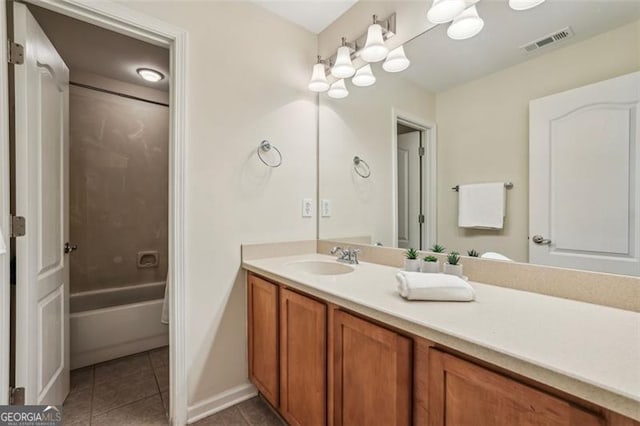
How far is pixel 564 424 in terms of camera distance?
552mm

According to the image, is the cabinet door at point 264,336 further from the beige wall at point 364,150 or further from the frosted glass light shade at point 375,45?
the frosted glass light shade at point 375,45

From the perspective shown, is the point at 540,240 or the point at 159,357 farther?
the point at 159,357

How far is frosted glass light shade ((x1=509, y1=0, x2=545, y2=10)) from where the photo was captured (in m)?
1.05

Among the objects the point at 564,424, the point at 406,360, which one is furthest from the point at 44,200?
the point at 564,424

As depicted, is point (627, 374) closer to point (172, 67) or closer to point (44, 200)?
point (172, 67)

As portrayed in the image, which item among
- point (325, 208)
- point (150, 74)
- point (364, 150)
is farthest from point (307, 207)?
point (150, 74)

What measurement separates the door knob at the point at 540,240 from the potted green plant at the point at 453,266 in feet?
0.92

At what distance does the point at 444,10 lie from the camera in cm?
124

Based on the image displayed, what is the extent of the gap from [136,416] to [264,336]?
841mm

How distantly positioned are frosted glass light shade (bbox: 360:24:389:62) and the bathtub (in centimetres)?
250

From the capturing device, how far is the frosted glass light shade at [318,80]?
6.14 feet

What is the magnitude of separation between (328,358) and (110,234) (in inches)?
107

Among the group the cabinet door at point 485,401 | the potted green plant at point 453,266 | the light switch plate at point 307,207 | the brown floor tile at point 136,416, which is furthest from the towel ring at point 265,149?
the brown floor tile at point 136,416

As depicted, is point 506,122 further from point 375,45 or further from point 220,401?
point 220,401
